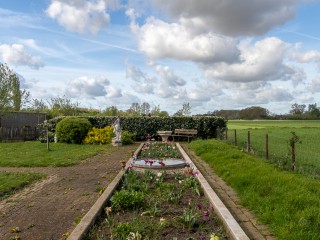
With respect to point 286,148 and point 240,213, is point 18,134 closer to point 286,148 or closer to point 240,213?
point 286,148

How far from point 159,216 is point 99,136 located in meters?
16.6

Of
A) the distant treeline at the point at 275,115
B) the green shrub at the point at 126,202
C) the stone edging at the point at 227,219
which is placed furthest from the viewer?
the distant treeline at the point at 275,115

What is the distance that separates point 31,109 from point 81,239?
34940mm

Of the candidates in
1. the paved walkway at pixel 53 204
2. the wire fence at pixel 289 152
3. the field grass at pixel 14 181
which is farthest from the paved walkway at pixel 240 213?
the field grass at pixel 14 181

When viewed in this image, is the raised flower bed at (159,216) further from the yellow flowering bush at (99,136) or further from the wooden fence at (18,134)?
the wooden fence at (18,134)

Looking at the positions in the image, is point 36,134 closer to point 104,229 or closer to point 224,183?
point 224,183

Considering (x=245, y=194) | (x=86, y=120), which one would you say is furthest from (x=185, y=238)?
(x=86, y=120)

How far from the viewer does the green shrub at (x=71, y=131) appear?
70.0 ft

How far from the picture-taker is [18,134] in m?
24.8

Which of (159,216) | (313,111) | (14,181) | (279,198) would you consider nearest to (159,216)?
(159,216)

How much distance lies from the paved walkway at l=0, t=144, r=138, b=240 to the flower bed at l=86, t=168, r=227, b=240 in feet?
2.01

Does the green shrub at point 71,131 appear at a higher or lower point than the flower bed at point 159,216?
higher

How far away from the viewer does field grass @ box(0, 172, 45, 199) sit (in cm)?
800

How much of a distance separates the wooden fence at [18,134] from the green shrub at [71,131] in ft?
15.3
